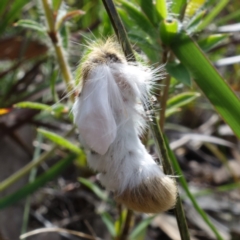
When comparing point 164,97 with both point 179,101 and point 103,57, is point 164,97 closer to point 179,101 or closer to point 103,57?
point 179,101

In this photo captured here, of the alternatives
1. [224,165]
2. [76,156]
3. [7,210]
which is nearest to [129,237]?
[76,156]

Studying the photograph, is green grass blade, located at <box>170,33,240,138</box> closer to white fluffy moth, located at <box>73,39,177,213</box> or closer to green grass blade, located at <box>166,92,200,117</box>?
white fluffy moth, located at <box>73,39,177,213</box>

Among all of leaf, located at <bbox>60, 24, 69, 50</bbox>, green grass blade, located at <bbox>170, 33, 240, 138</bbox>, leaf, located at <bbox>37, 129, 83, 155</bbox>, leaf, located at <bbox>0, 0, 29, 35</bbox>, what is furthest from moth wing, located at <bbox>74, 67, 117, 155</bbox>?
leaf, located at <bbox>0, 0, 29, 35</bbox>

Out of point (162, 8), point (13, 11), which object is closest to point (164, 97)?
point (162, 8)

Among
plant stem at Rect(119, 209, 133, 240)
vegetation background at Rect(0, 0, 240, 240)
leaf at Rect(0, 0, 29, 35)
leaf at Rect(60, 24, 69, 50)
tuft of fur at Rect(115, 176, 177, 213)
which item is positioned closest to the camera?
tuft of fur at Rect(115, 176, 177, 213)

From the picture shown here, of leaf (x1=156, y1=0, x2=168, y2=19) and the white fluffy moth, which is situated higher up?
leaf (x1=156, y1=0, x2=168, y2=19)

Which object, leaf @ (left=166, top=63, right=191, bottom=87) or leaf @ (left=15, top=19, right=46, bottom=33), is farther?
leaf @ (left=15, top=19, right=46, bottom=33)

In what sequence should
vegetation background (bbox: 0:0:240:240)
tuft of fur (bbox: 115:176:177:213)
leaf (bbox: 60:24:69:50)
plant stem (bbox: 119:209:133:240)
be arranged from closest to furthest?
tuft of fur (bbox: 115:176:177:213), vegetation background (bbox: 0:0:240:240), plant stem (bbox: 119:209:133:240), leaf (bbox: 60:24:69:50)

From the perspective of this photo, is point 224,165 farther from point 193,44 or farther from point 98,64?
point 98,64
